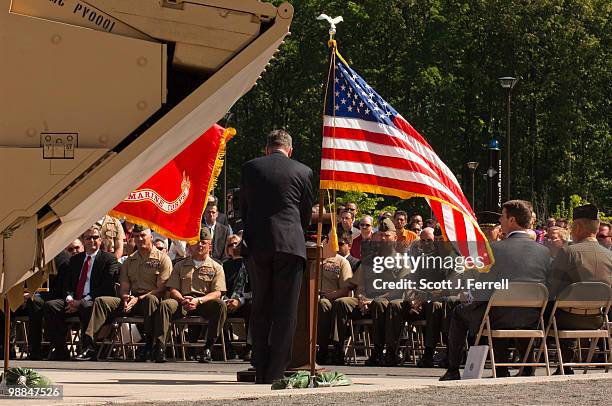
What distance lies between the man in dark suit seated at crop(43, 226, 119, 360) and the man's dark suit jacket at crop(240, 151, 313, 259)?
7691mm

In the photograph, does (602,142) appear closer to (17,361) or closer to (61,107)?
(17,361)

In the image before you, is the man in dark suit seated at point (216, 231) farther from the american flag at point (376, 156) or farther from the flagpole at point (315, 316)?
the flagpole at point (315, 316)

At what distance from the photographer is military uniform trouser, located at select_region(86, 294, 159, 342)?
20.1 meters

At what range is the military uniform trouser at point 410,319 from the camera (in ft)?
64.4

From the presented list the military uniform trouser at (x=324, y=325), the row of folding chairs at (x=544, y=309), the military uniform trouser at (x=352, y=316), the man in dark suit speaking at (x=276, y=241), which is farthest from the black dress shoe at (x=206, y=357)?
the man in dark suit speaking at (x=276, y=241)

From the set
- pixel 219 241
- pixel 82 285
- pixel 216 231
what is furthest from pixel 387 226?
pixel 82 285

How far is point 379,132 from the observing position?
1462 cm

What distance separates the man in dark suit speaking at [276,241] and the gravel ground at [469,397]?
136 cm

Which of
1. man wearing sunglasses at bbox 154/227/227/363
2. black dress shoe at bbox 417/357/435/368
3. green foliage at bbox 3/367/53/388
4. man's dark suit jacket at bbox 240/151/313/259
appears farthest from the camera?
man wearing sunglasses at bbox 154/227/227/363

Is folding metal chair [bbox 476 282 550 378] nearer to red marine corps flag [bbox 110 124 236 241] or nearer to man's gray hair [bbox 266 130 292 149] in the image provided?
man's gray hair [bbox 266 130 292 149]

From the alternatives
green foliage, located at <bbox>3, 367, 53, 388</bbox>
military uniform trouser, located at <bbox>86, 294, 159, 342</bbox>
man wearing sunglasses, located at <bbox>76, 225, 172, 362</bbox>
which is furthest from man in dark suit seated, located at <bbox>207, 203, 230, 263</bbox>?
green foliage, located at <bbox>3, 367, 53, 388</bbox>

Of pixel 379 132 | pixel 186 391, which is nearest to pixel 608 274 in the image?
pixel 379 132

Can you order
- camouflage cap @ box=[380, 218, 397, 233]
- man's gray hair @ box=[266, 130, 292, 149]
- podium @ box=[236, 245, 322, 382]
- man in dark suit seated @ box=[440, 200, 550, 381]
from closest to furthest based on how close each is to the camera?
1. man's gray hair @ box=[266, 130, 292, 149]
2. podium @ box=[236, 245, 322, 382]
3. man in dark suit seated @ box=[440, 200, 550, 381]
4. camouflage cap @ box=[380, 218, 397, 233]

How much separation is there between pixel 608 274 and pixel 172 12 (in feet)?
→ 26.6
